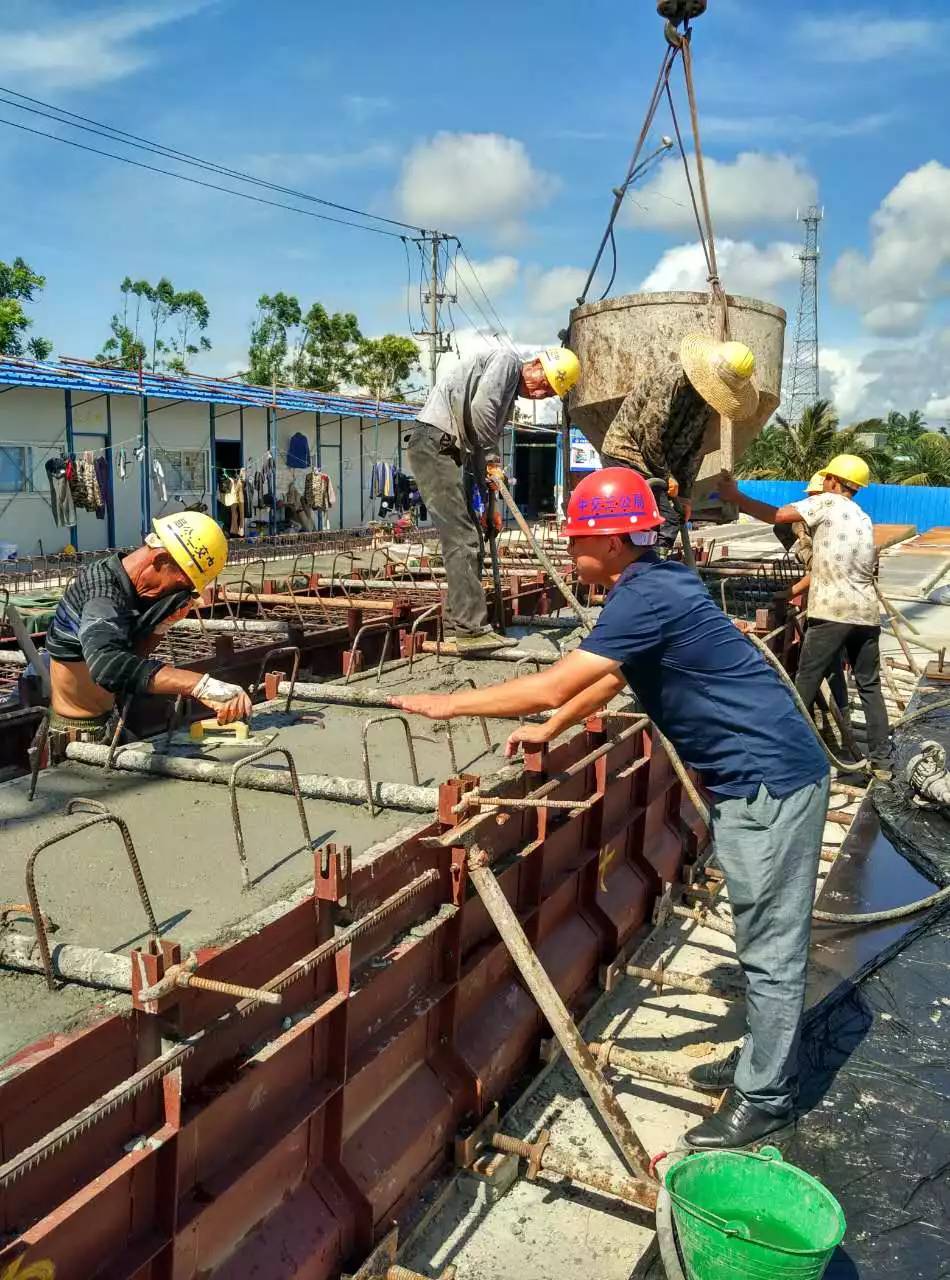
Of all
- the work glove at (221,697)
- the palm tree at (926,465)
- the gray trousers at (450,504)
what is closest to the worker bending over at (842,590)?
the gray trousers at (450,504)

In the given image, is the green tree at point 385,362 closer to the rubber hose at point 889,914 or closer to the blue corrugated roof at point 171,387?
the blue corrugated roof at point 171,387

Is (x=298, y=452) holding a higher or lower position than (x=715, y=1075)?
higher

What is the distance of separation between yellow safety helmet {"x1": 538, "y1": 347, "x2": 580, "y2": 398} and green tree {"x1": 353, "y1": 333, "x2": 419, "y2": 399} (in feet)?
127

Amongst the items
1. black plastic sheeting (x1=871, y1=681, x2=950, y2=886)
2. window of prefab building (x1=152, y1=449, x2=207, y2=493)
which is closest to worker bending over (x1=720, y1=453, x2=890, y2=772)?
black plastic sheeting (x1=871, y1=681, x2=950, y2=886)

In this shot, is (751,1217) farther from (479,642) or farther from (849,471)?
(849,471)

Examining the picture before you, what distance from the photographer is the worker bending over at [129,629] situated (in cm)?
439

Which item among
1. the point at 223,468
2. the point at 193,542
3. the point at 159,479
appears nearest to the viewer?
the point at 193,542

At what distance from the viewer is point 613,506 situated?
3.53m

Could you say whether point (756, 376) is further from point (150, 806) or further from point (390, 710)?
point (150, 806)

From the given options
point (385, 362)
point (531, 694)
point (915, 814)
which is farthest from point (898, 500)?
point (531, 694)

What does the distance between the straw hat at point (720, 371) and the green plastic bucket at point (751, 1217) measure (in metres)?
4.87

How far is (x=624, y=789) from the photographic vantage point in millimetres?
5559

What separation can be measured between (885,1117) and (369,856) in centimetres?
201

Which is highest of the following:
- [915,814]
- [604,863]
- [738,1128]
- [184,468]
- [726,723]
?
[184,468]
